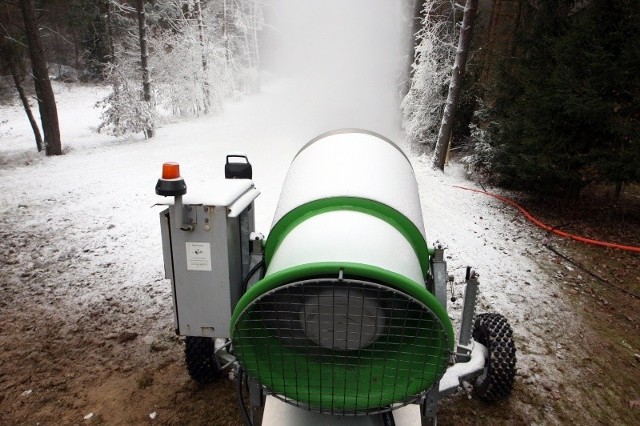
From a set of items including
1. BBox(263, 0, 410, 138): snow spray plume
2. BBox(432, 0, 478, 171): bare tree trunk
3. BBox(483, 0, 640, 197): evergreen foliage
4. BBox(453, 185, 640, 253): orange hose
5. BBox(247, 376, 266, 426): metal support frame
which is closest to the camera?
BBox(247, 376, 266, 426): metal support frame

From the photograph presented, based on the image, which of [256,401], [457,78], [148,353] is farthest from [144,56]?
[256,401]

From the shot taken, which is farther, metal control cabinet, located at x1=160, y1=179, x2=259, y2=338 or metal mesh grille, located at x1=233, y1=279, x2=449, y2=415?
metal control cabinet, located at x1=160, y1=179, x2=259, y2=338

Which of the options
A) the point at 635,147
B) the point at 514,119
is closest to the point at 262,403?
the point at 635,147

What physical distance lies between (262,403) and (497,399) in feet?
7.53

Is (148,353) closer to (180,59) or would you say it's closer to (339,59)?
(180,59)

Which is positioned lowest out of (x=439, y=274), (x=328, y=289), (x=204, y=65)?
(x=439, y=274)

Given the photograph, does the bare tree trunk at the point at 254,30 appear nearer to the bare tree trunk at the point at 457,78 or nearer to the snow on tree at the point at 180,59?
the snow on tree at the point at 180,59

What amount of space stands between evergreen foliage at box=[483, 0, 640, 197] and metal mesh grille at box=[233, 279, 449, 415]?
7.40 m

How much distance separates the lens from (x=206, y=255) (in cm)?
260

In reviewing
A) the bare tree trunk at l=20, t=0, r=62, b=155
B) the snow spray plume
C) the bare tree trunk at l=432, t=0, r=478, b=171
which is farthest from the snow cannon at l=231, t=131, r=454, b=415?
the snow spray plume

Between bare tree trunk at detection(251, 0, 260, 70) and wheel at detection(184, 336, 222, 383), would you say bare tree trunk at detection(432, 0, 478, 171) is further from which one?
bare tree trunk at detection(251, 0, 260, 70)

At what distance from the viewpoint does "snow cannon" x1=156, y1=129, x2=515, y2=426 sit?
64.9 inches

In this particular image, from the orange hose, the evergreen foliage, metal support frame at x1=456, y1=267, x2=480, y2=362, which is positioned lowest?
the orange hose

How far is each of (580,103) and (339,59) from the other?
42485 mm
